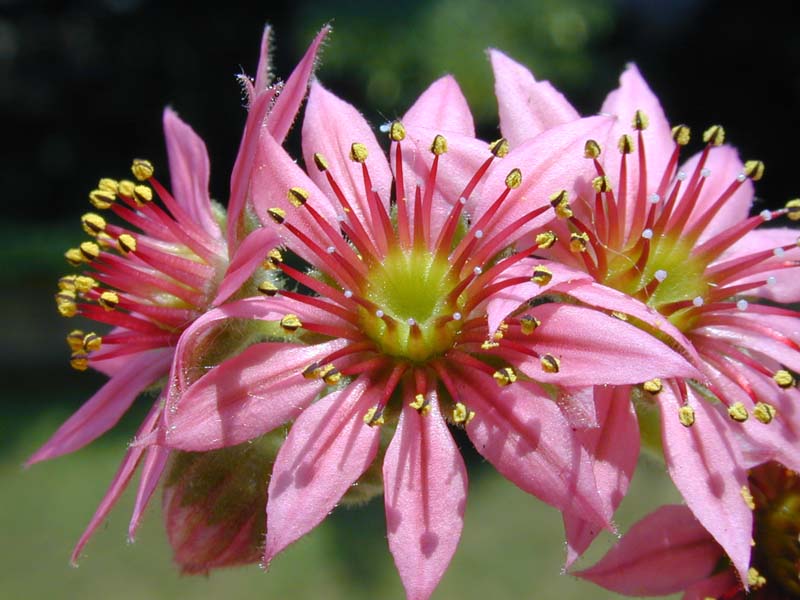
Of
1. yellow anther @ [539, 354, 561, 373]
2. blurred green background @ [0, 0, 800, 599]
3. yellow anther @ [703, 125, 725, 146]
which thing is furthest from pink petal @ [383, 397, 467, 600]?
blurred green background @ [0, 0, 800, 599]

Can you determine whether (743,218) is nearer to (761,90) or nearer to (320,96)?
(320,96)

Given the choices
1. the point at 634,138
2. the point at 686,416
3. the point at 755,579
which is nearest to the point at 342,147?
the point at 634,138

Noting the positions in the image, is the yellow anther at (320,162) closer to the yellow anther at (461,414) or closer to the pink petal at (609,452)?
the yellow anther at (461,414)

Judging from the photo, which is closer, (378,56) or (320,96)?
(320,96)

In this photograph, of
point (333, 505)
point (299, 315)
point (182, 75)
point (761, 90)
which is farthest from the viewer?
point (182, 75)

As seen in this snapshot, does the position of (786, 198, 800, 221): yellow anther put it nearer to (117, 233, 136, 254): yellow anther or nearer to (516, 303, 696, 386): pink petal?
(516, 303, 696, 386): pink petal

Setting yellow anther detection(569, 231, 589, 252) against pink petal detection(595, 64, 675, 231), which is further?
pink petal detection(595, 64, 675, 231)

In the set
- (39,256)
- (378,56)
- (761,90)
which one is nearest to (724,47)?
(761,90)
